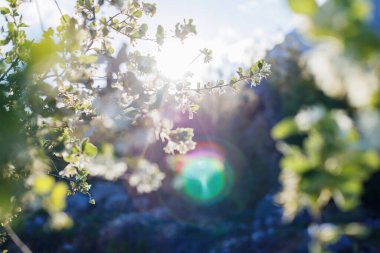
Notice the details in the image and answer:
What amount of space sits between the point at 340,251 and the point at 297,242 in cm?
132

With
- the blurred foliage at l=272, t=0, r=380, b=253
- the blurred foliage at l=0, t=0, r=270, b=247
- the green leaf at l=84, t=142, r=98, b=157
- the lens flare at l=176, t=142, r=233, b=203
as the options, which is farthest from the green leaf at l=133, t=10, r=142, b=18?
the lens flare at l=176, t=142, r=233, b=203

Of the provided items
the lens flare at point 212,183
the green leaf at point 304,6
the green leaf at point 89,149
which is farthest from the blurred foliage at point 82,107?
the lens flare at point 212,183

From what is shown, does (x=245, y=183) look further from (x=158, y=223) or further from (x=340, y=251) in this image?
(x=340, y=251)

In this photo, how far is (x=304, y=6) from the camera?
1.94 ft

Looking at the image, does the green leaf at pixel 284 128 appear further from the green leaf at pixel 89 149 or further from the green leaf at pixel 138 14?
the green leaf at pixel 138 14

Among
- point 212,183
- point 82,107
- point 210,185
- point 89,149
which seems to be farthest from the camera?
point 210,185

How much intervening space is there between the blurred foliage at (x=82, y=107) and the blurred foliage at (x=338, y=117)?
0.43m

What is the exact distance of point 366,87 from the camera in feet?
1.79

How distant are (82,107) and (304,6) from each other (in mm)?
2178

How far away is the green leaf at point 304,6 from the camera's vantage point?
1.94ft

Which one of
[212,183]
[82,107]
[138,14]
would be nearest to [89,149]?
[82,107]

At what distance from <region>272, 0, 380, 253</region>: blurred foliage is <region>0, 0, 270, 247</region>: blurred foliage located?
16.8 inches

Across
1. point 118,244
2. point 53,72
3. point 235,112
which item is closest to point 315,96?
point 235,112

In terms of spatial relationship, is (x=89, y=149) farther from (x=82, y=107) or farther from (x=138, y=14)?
(x=138, y=14)
